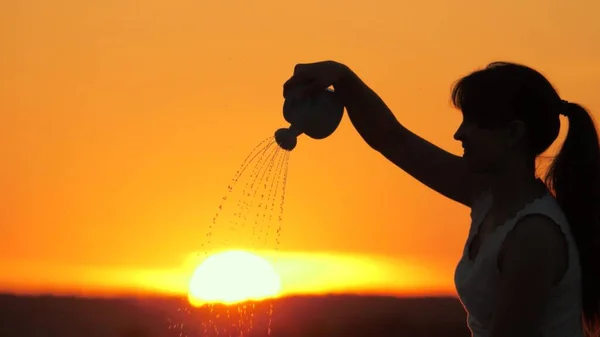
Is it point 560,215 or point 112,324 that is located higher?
point 112,324

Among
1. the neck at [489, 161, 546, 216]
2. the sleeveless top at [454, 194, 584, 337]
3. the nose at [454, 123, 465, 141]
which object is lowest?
the sleeveless top at [454, 194, 584, 337]

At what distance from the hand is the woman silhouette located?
0.85 metres

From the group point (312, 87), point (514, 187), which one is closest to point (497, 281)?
point (514, 187)

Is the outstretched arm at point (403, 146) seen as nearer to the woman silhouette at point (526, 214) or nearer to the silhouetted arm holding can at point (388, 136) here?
the silhouetted arm holding can at point (388, 136)

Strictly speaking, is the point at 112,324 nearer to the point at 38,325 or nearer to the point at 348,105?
the point at 38,325

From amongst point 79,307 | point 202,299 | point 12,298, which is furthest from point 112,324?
point 202,299

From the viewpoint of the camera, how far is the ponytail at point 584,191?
17.5 ft

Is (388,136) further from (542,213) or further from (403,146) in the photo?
(542,213)

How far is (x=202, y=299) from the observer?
11.1 metres

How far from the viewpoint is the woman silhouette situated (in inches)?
201

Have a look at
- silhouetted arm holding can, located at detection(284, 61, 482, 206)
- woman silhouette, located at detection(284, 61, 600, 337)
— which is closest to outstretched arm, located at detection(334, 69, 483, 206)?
silhouetted arm holding can, located at detection(284, 61, 482, 206)

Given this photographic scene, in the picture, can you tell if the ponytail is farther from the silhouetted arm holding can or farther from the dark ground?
the dark ground

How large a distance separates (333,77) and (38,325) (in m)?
32.8

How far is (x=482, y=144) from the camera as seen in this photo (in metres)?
5.31
